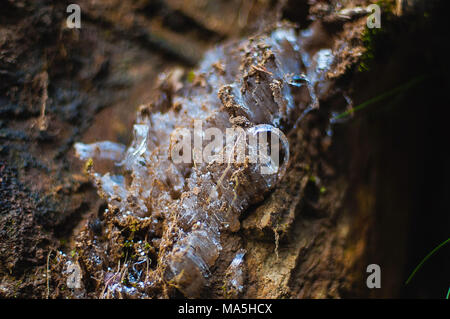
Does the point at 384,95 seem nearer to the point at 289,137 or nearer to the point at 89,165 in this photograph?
the point at 289,137

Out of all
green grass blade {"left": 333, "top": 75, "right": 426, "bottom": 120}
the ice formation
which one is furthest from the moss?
green grass blade {"left": 333, "top": 75, "right": 426, "bottom": 120}

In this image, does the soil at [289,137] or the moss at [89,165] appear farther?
the moss at [89,165]

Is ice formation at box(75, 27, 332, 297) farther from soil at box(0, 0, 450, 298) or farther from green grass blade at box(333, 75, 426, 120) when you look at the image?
green grass blade at box(333, 75, 426, 120)

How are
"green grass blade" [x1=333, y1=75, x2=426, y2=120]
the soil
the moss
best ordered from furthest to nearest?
1. "green grass blade" [x1=333, y1=75, x2=426, y2=120]
2. the moss
3. the soil

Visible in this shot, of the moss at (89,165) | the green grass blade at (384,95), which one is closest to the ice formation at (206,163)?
the moss at (89,165)

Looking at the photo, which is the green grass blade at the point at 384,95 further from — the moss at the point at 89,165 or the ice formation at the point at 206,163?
the moss at the point at 89,165

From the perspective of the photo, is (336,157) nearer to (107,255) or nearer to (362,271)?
(362,271)

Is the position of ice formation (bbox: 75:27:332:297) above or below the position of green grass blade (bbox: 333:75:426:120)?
below
